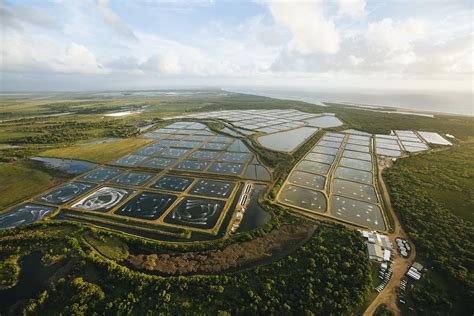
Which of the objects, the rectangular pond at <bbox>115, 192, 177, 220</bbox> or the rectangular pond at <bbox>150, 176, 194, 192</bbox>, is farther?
the rectangular pond at <bbox>150, 176, 194, 192</bbox>

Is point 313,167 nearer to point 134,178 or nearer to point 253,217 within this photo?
point 253,217

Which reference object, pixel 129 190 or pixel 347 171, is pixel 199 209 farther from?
pixel 347 171

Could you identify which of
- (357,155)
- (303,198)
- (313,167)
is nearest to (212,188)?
(303,198)

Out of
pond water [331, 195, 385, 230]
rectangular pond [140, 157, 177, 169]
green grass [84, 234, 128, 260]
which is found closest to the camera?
green grass [84, 234, 128, 260]

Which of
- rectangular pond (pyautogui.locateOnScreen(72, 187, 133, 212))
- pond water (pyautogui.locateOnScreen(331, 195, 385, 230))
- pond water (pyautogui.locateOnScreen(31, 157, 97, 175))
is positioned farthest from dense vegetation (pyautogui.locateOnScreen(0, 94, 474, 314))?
pond water (pyautogui.locateOnScreen(31, 157, 97, 175))

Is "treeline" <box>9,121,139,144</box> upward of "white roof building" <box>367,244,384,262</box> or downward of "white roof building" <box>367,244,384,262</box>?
downward

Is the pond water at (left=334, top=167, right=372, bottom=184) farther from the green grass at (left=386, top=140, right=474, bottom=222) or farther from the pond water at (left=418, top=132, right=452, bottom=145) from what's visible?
the pond water at (left=418, top=132, right=452, bottom=145)

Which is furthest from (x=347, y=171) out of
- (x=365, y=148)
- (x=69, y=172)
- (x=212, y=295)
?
(x=69, y=172)
